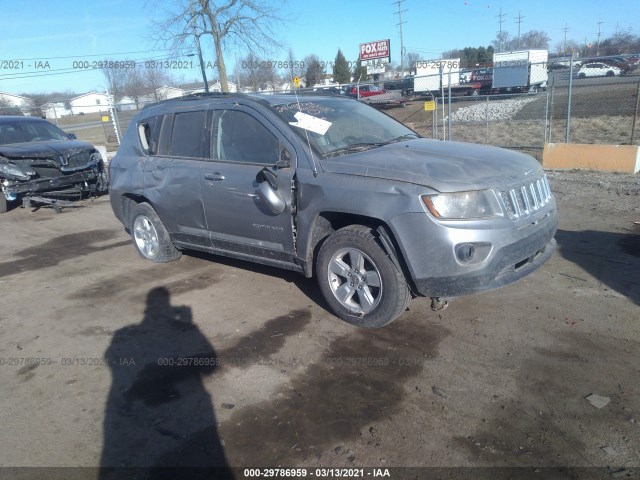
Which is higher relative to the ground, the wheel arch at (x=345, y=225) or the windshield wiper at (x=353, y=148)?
the windshield wiper at (x=353, y=148)

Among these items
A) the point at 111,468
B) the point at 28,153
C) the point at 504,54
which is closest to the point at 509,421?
the point at 111,468

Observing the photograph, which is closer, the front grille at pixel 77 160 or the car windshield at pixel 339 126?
the car windshield at pixel 339 126

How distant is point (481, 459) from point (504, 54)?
3937 cm

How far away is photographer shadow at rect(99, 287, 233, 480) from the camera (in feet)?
8.63

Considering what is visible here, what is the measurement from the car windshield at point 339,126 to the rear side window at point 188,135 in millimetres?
990

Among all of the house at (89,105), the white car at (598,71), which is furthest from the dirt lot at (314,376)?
the white car at (598,71)

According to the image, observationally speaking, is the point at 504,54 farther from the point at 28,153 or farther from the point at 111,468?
the point at 111,468

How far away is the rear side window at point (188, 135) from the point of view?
16.3 feet

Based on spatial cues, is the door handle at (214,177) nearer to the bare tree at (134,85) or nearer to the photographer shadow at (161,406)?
the photographer shadow at (161,406)

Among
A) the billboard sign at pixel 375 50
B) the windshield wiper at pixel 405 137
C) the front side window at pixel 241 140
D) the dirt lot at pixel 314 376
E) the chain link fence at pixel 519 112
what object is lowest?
the dirt lot at pixel 314 376

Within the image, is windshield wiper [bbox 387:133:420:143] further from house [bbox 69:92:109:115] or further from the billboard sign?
the billboard sign

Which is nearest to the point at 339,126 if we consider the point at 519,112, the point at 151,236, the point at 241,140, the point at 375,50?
the point at 241,140

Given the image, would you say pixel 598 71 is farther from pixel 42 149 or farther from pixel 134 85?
pixel 42 149

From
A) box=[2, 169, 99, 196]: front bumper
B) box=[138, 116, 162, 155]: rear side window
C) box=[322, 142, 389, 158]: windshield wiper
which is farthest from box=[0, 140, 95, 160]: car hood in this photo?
box=[322, 142, 389, 158]: windshield wiper
